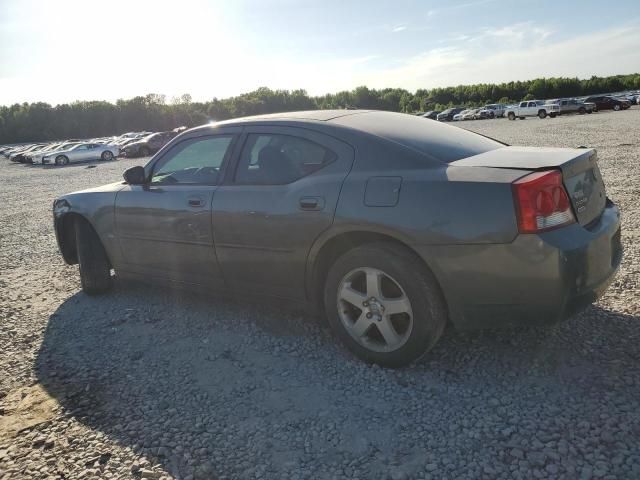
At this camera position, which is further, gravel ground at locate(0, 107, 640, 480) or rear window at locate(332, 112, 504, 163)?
rear window at locate(332, 112, 504, 163)

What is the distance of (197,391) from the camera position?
10.4ft

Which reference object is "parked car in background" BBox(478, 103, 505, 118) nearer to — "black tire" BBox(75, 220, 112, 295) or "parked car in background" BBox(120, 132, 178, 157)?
"parked car in background" BBox(120, 132, 178, 157)

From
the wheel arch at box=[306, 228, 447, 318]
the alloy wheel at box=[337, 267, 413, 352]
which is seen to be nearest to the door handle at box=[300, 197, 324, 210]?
the wheel arch at box=[306, 228, 447, 318]

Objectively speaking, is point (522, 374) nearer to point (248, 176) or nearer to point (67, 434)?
point (248, 176)

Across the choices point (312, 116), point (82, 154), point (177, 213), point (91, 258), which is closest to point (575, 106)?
point (82, 154)

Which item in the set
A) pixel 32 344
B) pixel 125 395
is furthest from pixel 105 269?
pixel 125 395

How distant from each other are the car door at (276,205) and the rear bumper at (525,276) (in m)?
0.80

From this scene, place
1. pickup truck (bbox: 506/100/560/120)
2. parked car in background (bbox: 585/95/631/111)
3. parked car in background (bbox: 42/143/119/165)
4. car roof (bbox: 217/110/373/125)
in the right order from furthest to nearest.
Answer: parked car in background (bbox: 585/95/631/111)
pickup truck (bbox: 506/100/560/120)
parked car in background (bbox: 42/143/119/165)
car roof (bbox: 217/110/373/125)

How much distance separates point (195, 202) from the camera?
12.8ft

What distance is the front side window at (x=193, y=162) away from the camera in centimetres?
395

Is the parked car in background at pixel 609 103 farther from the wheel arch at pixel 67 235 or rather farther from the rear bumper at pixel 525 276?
the rear bumper at pixel 525 276

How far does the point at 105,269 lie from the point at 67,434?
7.87 ft

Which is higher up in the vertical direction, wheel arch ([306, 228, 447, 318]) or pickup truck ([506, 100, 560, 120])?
pickup truck ([506, 100, 560, 120])

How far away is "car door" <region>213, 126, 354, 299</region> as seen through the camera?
10.8ft
